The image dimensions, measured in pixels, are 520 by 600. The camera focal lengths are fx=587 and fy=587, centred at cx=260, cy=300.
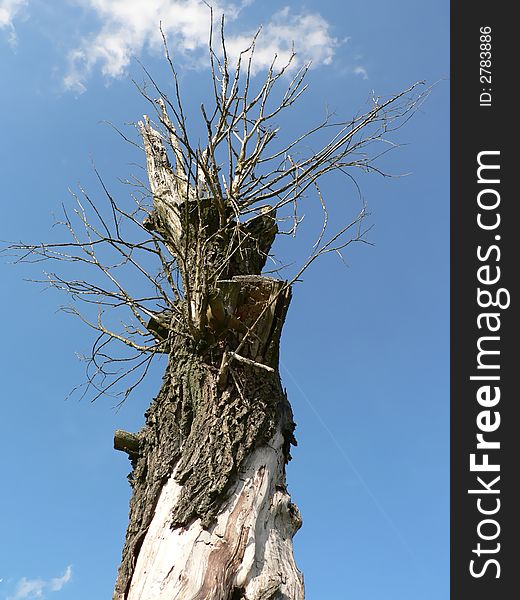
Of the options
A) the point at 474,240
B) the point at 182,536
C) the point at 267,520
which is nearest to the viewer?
the point at 182,536

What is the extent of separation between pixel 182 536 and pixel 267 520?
37cm

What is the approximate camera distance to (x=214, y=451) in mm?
2531

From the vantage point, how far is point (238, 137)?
13.2 ft

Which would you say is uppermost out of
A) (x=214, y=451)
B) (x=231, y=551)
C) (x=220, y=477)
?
(x=214, y=451)

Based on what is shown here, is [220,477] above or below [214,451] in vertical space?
below

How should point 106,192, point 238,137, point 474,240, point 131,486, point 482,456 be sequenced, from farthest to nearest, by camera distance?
point 238,137
point 474,240
point 482,456
point 106,192
point 131,486

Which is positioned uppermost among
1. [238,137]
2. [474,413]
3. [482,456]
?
[238,137]

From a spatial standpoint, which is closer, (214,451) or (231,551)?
(231,551)

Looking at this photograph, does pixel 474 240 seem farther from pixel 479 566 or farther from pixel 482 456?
pixel 479 566

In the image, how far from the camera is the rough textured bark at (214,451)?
2.25 m

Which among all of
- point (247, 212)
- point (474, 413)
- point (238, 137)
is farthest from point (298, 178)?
point (474, 413)

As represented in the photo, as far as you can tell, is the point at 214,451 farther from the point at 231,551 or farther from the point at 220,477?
the point at 231,551

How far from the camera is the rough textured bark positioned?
225cm

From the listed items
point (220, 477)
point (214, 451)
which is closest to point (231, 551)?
point (220, 477)
